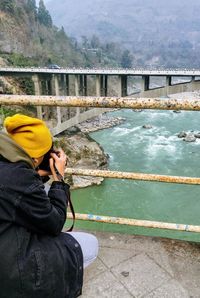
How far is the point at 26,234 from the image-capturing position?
1275 mm

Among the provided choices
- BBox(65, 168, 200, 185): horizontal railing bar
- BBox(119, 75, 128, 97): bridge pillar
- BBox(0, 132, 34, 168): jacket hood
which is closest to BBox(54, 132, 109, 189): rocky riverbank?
BBox(119, 75, 128, 97): bridge pillar

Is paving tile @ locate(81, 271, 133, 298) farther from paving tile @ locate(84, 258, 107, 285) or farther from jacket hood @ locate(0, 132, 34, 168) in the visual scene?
jacket hood @ locate(0, 132, 34, 168)

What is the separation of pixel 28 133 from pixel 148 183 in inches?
660

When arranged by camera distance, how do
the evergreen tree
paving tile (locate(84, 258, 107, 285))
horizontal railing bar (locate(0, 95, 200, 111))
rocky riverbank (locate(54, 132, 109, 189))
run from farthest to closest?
Result: the evergreen tree
rocky riverbank (locate(54, 132, 109, 189))
paving tile (locate(84, 258, 107, 285))
horizontal railing bar (locate(0, 95, 200, 111))

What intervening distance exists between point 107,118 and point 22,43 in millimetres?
20226

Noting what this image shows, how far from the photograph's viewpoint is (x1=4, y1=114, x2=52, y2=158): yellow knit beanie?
4.56 ft

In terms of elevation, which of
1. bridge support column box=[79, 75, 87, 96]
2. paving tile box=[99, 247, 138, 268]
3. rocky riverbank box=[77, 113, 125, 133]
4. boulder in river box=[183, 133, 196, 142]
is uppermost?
paving tile box=[99, 247, 138, 268]

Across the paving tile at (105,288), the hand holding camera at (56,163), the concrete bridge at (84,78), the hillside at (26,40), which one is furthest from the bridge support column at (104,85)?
the hand holding camera at (56,163)

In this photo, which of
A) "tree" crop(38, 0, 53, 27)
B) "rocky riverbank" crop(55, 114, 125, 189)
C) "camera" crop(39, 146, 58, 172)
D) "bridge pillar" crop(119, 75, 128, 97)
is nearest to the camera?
"camera" crop(39, 146, 58, 172)

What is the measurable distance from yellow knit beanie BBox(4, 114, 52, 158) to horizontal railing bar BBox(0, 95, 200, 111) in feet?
1.80

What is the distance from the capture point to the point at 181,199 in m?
16.2

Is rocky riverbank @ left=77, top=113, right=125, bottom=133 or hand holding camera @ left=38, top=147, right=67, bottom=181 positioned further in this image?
rocky riverbank @ left=77, top=113, right=125, bottom=133

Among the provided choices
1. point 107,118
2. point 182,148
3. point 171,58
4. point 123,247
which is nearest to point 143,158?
point 182,148

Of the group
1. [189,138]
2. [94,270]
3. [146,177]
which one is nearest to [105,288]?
[94,270]
